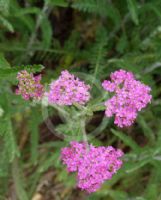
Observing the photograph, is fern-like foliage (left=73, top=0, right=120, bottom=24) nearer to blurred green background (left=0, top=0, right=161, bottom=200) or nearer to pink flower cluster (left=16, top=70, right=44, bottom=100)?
blurred green background (left=0, top=0, right=161, bottom=200)

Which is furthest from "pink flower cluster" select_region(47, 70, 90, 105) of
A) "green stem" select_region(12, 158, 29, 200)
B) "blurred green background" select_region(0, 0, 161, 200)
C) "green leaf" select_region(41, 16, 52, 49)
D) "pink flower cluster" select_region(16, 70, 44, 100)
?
"green stem" select_region(12, 158, 29, 200)

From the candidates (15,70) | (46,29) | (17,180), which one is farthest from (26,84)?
(17,180)

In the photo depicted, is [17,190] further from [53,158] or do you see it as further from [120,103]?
[120,103]

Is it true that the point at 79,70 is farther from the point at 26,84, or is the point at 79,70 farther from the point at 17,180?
the point at 26,84

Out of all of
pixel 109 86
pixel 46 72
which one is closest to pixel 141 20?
pixel 46 72

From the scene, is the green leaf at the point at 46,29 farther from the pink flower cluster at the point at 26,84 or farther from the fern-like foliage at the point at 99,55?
the pink flower cluster at the point at 26,84

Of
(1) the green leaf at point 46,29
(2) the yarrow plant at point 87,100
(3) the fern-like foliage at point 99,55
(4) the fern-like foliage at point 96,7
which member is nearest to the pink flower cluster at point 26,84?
(2) the yarrow plant at point 87,100
